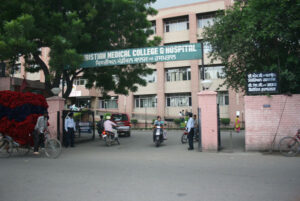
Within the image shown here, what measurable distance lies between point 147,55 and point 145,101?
70.5 ft

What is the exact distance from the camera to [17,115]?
1019 centimetres

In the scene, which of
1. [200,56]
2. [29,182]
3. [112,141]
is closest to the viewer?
[29,182]

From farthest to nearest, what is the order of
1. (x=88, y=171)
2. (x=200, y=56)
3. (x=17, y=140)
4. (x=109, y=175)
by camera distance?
(x=200, y=56)
(x=17, y=140)
(x=88, y=171)
(x=109, y=175)

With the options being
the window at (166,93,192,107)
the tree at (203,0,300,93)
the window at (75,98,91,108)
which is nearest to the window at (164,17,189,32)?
the window at (166,93,192,107)

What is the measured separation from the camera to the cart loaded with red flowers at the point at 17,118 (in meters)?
10.0

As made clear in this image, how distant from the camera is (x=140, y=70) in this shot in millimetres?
16531

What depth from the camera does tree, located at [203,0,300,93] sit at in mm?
10711

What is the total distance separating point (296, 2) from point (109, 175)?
32.4 ft

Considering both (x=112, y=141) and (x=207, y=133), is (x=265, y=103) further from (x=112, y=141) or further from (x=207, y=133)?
(x=112, y=141)

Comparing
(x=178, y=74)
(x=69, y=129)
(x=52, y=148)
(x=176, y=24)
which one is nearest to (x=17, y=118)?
(x=52, y=148)

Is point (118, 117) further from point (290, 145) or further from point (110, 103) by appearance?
point (110, 103)

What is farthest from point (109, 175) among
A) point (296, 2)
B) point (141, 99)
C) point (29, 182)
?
point (141, 99)

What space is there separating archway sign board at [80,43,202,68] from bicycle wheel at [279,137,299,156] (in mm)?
4962

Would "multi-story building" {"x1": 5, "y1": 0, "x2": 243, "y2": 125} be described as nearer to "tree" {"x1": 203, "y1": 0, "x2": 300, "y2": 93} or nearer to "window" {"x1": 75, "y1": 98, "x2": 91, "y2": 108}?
"window" {"x1": 75, "y1": 98, "x2": 91, "y2": 108}
